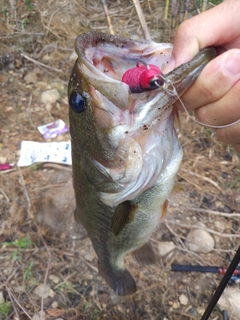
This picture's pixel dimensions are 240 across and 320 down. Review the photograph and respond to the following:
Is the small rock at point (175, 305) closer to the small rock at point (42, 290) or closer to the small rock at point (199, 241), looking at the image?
the small rock at point (199, 241)

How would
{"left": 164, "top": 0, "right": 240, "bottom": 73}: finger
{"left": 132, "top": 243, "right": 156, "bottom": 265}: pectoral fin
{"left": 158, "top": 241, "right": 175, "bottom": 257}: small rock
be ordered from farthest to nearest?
{"left": 158, "top": 241, "right": 175, "bottom": 257}: small rock < {"left": 132, "top": 243, "right": 156, "bottom": 265}: pectoral fin < {"left": 164, "top": 0, "right": 240, "bottom": 73}: finger

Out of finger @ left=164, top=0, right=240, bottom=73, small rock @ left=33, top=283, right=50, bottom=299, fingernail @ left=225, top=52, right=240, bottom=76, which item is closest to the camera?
fingernail @ left=225, top=52, right=240, bottom=76

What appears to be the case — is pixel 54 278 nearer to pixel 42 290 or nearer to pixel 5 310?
pixel 42 290

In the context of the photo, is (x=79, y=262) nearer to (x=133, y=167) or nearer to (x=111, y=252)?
(x=111, y=252)

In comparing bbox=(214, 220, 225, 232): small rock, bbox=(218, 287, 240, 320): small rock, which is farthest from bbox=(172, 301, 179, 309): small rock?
bbox=(214, 220, 225, 232): small rock

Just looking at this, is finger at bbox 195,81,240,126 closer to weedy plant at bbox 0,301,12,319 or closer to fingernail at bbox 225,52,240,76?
fingernail at bbox 225,52,240,76

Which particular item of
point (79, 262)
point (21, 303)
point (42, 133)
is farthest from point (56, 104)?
point (21, 303)

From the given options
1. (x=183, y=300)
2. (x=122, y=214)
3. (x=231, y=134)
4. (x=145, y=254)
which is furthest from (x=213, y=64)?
(x=183, y=300)
